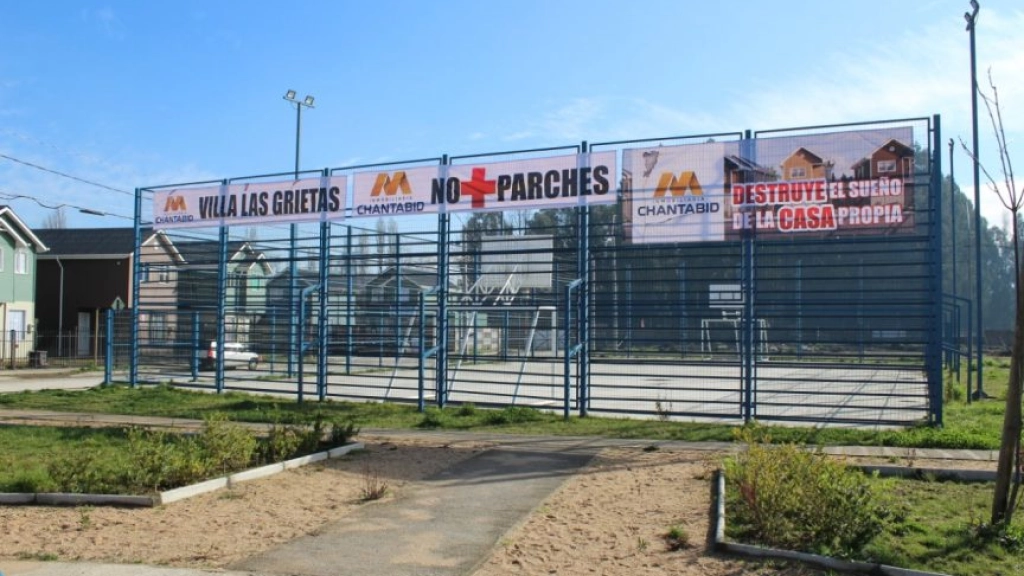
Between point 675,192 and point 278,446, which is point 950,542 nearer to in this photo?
point 278,446

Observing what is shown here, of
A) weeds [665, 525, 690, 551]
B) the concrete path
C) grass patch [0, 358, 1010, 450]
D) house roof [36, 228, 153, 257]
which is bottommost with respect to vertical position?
the concrete path

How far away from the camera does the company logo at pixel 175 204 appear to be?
71.9ft

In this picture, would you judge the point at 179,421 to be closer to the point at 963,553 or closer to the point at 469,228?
the point at 469,228

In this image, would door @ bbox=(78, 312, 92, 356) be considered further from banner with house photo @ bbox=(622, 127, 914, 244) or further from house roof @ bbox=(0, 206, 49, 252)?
banner with house photo @ bbox=(622, 127, 914, 244)

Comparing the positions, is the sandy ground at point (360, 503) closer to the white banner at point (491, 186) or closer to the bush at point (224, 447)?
the bush at point (224, 447)

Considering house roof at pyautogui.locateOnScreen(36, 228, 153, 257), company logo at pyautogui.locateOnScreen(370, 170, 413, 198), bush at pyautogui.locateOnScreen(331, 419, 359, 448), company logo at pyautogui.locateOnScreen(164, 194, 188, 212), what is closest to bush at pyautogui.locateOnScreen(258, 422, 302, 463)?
bush at pyautogui.locateOnScreen(331, 419, 359, 448)

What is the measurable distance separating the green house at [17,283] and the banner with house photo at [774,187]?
118 feet

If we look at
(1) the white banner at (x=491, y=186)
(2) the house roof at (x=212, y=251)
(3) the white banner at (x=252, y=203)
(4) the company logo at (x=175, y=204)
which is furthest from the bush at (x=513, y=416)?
(4) the company logo at (x=175, y=204)

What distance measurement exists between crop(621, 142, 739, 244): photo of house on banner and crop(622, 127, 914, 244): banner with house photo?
0.06ft

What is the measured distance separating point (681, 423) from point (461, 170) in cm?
661

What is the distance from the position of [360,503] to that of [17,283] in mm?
41470

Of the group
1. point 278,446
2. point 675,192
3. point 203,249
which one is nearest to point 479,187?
point 675,192

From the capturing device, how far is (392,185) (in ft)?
60.1

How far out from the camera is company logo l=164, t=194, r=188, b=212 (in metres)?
21.9
